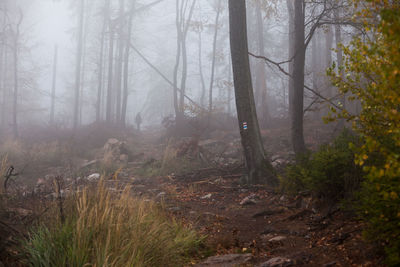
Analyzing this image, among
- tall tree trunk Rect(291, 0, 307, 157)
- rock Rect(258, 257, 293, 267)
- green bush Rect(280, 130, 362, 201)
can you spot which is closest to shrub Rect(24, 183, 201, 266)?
rock Rect(258, 257, 293, 267)

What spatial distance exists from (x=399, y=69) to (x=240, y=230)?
3345 millimetres

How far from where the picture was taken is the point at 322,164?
13.3ft

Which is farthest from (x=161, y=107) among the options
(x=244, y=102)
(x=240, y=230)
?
(x=240, y=230)

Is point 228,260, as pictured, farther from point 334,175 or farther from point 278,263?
point 334,175

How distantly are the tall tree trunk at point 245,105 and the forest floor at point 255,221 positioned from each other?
0.45 m

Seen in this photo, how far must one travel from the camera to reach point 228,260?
3.11 m

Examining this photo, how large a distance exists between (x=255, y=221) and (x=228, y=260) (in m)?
1.74

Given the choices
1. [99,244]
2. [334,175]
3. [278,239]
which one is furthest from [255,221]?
[99,244]

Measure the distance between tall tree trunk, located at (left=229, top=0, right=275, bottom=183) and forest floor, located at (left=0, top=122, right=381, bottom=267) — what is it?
0.45 metres

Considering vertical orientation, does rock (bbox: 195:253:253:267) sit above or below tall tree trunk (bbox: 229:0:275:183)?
below

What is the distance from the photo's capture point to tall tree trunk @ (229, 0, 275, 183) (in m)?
6.84

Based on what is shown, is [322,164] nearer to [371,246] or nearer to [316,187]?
[316,187]

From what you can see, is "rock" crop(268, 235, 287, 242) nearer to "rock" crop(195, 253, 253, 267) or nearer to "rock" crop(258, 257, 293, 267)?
"rock" crop(195, 253, 253, 267)

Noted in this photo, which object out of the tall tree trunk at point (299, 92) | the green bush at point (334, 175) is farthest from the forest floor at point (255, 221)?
the tall tree trunk at point (299, 92)
